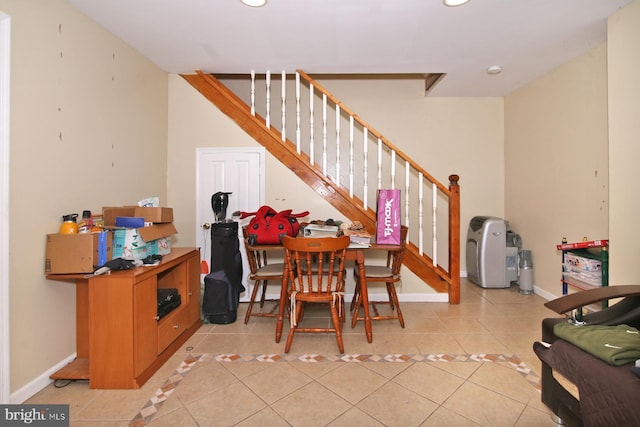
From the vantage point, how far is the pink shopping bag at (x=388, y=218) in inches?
119

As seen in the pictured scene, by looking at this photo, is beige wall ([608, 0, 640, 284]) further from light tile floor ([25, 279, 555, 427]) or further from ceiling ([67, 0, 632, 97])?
light tile floor ([25, 279, 555, 427])

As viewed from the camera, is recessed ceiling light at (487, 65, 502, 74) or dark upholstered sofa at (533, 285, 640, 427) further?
recessed ceiling light at (487, 65, 502, 74)

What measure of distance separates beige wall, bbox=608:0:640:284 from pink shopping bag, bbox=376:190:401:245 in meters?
1.64

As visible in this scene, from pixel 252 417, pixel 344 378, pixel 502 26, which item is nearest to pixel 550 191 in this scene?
pixel 502 26

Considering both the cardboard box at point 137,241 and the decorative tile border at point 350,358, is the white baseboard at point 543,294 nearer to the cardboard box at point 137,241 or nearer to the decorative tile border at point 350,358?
the decorative tile border at point 350,358

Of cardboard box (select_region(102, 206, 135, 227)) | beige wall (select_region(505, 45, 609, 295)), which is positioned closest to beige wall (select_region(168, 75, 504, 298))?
beige wall (select_region(505, 45, 609, 295))

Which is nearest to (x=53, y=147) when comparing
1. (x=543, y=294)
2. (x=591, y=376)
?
(x=591, y=376)

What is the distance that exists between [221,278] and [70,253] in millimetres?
1212

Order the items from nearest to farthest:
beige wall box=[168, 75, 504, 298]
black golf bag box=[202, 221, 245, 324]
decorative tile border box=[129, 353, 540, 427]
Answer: decorative tile border box=[129, 353, 540, 427] < black golf bag box=[202, 221, 245, 324] < beige wall box=[168, 75, 504, 298]

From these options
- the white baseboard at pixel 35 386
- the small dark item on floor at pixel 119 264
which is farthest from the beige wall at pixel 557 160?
the white baseboard at pixel 35 386

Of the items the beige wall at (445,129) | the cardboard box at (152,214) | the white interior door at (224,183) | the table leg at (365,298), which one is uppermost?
the beige wall at (445,129)

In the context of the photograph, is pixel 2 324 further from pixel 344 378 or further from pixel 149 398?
pixel 344 378

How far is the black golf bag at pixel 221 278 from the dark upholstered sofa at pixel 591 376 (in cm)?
242

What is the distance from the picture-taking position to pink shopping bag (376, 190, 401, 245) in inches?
119
